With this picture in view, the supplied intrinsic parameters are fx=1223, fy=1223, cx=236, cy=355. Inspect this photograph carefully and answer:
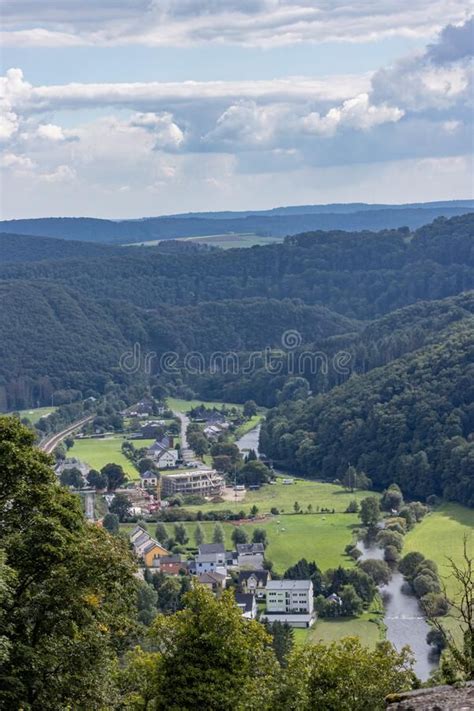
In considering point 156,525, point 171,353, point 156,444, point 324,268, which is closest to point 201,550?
point 156,525

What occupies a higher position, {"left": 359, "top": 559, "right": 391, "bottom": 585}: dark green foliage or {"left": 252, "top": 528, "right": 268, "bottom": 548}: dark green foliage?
{"left": 359, "top": 559, "right": 391, "bottom": 585}: dark green foliage

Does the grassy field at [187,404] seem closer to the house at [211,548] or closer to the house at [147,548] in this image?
the house at [147,548]

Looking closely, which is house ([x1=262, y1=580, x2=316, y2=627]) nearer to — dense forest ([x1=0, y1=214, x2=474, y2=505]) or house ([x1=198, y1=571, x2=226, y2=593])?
house ([x1=198, y1=571, x2=226, y2=593])

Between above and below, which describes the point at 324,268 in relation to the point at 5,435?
below

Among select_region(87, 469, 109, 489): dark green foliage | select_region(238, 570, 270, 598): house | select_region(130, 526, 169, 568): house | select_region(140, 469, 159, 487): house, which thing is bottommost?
select_region(140, 469, 159, 487): house

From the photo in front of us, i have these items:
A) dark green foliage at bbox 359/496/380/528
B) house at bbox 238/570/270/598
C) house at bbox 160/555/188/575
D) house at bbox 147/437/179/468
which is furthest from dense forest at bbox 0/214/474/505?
house at bbox 160/555/188/575

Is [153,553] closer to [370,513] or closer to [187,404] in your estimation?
[370,513]

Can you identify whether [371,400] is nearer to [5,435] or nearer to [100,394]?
[100,394]

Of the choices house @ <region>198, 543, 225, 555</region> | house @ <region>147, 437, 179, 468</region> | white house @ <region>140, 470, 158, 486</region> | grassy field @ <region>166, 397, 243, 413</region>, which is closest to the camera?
house @ <region>198, 543, 225, 555</region>
